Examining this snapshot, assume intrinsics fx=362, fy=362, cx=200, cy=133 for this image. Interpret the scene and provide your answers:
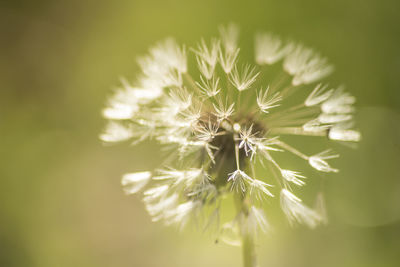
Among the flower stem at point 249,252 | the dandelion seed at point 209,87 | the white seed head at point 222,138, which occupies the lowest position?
the flower stem at point 249,252

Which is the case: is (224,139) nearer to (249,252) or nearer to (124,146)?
(249,252)

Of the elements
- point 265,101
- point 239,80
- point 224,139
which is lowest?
point 224,139

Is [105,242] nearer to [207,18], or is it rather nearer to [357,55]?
[207,18]

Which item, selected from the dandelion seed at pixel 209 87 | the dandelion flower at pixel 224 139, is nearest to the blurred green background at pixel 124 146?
the dandelion flower at pixel 224 139

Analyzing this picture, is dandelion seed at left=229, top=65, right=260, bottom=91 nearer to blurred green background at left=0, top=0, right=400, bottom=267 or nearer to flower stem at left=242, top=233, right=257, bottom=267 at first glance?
flower stem at left=242, top=233, right=257, bottom=267

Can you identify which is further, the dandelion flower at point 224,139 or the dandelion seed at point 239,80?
the dandelion seed at point 239,80

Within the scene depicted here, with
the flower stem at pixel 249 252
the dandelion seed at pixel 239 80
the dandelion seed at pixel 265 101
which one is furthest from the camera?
the dandelion seed at pixel 239 80

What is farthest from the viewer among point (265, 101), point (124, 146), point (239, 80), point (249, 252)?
point (124, 146)

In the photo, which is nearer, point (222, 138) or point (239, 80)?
point (222, 138)

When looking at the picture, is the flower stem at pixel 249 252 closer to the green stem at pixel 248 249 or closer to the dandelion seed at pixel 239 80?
the green stem at pixel 248 249

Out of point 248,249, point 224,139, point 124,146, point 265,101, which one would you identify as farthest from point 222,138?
point 124,146
